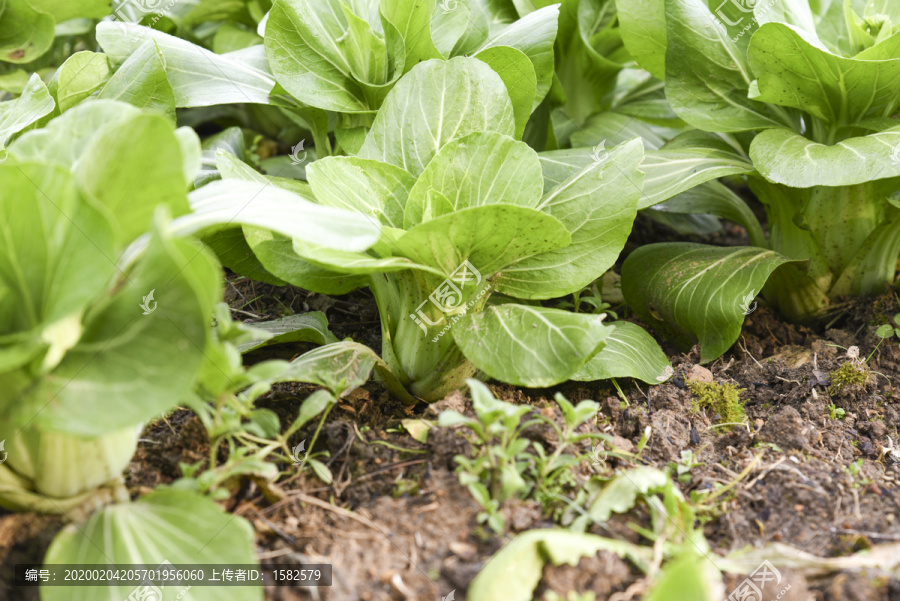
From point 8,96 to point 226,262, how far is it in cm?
193

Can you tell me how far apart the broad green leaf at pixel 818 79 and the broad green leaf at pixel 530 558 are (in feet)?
5.40

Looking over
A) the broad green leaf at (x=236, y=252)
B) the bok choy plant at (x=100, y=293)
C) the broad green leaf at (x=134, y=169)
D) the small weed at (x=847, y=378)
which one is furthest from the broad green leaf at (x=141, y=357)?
the small weed at (x=847, y=378)

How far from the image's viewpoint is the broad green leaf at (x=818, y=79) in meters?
2.14

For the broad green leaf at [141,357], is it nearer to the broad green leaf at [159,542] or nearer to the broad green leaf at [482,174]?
the broad green leaf at [159,542]

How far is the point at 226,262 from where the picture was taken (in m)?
2.11

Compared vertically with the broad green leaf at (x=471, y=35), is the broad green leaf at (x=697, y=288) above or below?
below

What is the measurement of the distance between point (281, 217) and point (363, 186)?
547 mm

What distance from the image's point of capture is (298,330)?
2000 mm

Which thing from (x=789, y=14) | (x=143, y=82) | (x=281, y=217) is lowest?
(x=143, y=82)

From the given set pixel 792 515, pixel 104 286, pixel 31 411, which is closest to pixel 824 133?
pixel 792 515

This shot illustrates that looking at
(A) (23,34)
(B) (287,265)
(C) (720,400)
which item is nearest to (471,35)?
(B) (287,265)

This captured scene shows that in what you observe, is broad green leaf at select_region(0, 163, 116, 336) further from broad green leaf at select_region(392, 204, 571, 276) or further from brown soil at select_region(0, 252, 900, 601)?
broad green leaf at select_region(392, 204, 571, 276)

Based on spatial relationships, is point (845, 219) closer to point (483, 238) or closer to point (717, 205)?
point (717, 205)

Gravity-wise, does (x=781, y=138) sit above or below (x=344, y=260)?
above
